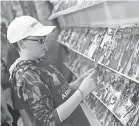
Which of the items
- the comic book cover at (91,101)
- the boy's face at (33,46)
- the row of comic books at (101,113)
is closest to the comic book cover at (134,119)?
the row of comic books at (101,113)

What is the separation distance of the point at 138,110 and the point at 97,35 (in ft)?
3.53

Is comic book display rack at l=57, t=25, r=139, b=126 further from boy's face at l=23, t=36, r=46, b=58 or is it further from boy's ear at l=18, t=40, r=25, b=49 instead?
boy's ear at l=18, t=40, r=25, b=49


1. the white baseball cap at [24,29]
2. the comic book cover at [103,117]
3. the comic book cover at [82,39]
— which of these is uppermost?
the white baseball cap at [24,29]

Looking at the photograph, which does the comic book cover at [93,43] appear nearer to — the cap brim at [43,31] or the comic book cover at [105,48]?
the comic book cover at [105,48]

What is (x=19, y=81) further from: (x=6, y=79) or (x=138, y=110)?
(x=6, y=79)

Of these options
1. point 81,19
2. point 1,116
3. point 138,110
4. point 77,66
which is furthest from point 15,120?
point 138,110

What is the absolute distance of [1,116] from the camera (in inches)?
147

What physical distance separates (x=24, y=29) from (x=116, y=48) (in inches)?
30.1

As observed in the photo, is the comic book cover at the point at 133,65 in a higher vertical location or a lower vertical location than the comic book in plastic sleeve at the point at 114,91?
higher

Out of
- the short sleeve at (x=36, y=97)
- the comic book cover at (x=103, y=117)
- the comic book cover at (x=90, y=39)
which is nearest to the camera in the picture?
the short sleeve at (x=36, y=97)

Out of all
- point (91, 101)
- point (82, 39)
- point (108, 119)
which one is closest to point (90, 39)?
point (82, 39)

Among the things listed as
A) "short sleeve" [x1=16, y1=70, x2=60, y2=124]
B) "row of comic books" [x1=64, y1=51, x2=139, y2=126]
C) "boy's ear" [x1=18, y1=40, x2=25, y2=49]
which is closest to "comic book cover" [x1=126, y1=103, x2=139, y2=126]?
"row of comic books" [x1=64, y1=51, x2=139, y2=126]

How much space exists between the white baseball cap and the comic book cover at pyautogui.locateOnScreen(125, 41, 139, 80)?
1.93 feet

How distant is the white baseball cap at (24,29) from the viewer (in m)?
1.89
